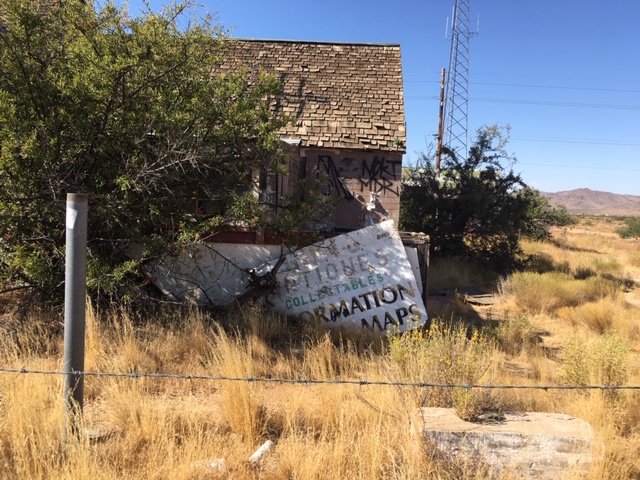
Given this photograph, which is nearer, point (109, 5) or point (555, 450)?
point (555, 450)

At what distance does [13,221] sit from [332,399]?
14.5 feet

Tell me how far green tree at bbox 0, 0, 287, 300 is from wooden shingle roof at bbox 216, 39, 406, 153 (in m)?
4.10

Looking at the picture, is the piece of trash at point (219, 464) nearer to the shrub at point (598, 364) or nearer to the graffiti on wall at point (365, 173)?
the shrub at point (598, 364)

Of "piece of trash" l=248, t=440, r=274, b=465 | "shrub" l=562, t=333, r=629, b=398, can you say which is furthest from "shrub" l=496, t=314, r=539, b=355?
"piece of trash" l=248, t=440, r=274, b=465

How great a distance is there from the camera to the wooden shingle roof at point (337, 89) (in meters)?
10.7

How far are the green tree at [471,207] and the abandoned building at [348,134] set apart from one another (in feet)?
12.1

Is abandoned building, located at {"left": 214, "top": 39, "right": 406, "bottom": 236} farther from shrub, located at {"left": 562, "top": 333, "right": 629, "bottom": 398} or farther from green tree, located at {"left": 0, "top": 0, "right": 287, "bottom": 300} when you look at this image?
shrub, located at {"left": 562, "top": 333, "right": 629, "bottom": 398}

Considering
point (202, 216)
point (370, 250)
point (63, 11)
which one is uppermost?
point (63, 11)

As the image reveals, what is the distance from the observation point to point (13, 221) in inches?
219

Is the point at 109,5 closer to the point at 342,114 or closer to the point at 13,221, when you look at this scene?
the point at 13,221

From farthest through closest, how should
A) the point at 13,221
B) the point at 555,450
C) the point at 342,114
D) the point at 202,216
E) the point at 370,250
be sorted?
the point at 342,114, the point at 370,250, the point at 202,216, the point at 13,221, the point at 555,450

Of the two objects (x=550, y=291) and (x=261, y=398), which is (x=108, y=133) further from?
(x=550, y=291)

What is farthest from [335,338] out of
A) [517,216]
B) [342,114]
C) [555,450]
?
[517,216]

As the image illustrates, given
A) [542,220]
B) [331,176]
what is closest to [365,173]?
[331,176]
